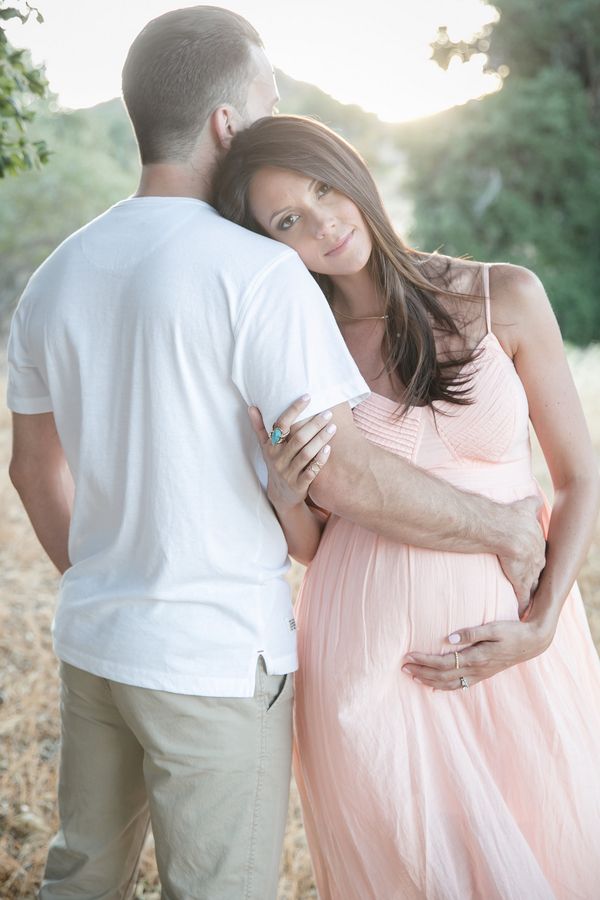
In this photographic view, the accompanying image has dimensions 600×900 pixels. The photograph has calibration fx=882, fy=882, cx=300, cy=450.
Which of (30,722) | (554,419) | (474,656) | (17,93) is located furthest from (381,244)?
(30,722)

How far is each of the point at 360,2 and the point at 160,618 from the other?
148 inches

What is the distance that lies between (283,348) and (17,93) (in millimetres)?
1308

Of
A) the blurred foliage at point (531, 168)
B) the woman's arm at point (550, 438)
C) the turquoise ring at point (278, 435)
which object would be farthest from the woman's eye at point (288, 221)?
the blurred foliage at point (531, 168)

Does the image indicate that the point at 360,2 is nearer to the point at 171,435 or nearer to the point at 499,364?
the point at 499,364

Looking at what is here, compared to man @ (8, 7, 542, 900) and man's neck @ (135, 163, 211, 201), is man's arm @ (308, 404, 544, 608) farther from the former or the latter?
man's neck @ (135, 163, 211, 201)

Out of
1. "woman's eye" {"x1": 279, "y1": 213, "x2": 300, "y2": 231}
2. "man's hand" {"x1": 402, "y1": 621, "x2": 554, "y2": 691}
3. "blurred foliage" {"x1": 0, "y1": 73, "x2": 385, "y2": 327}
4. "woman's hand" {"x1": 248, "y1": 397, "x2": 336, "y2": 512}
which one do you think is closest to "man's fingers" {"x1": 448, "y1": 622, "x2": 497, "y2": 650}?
"man's hand" {"x1": 402, "y1": 621, "x2": 554, "y2": 691}

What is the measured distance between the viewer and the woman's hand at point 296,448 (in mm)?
1572

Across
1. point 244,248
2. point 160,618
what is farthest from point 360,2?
point 160,618

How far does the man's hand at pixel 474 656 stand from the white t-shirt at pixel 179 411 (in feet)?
1.04

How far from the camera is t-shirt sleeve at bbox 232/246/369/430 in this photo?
5.08 feet

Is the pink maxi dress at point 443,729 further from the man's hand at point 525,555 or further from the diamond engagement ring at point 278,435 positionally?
the diamond engagement ring at point 278,435

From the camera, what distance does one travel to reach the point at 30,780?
131 inches

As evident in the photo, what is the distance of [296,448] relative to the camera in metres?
1.60

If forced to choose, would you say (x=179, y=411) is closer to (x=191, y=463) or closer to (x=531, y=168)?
(x=191, y=463)
